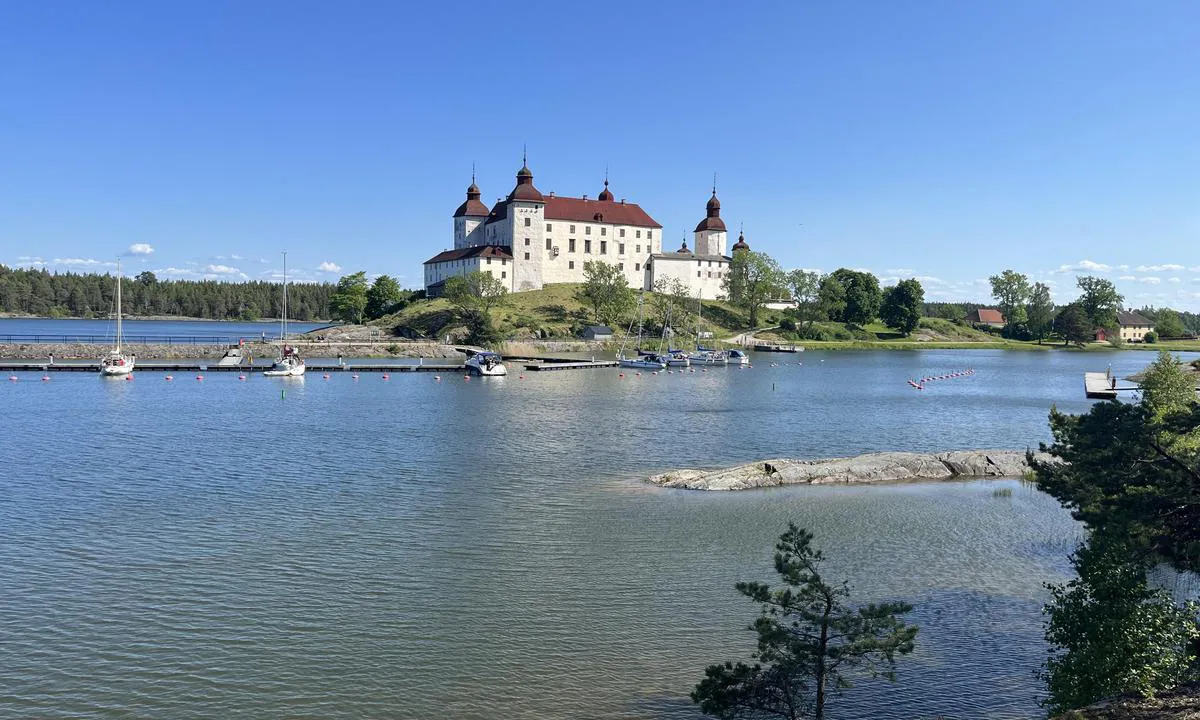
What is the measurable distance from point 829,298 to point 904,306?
15257 millimetres

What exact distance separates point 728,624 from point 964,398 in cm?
6190

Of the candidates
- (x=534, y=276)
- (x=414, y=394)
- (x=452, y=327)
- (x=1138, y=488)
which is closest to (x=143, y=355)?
(x=452, y=327)

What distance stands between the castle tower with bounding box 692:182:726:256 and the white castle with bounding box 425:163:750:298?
19 cm

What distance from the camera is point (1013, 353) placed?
15538cm

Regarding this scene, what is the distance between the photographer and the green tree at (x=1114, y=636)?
1340cm

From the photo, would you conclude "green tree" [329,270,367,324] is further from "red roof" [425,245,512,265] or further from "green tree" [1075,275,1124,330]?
"green tree" [1075,275,1124,330]

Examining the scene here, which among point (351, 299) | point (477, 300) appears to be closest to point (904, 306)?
point (477, 300)

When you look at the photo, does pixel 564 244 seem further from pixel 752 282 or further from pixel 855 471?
pixel 855 471

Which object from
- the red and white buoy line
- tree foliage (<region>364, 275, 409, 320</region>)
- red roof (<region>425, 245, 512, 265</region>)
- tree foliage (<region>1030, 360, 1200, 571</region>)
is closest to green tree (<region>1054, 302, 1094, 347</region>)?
the red and white buoy line

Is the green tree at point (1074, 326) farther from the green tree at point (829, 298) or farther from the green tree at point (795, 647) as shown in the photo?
the green tree at point (795, 647)

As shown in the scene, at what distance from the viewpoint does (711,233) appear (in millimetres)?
164375

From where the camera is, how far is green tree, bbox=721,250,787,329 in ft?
504

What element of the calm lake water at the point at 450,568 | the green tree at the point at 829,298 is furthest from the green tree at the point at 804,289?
the calm lake water at the point at 450,568

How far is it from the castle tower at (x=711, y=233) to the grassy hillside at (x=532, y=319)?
59.4 ft
